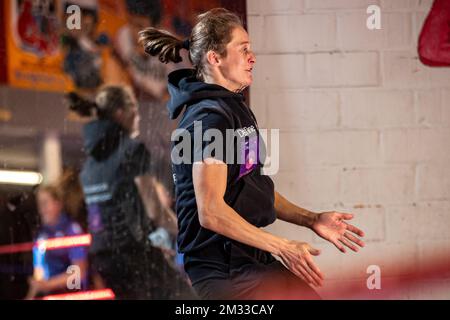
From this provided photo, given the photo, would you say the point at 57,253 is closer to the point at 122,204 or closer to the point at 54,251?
the point at 54,251

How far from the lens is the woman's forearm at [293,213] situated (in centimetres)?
218

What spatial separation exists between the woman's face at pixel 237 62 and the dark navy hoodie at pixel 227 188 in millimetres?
81

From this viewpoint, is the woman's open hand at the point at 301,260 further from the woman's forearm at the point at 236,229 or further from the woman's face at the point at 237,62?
the woman's face at the point at 237,62

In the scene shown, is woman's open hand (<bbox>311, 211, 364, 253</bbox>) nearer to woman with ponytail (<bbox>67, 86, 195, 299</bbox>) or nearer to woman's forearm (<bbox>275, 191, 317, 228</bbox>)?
woman's forearm (<bbox>275, 191, 317, 228</bbox>)

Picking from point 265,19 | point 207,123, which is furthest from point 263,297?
point 265,19

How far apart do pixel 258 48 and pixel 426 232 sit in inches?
37.8

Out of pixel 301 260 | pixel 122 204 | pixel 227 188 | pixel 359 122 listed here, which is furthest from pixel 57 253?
pixel 359 122

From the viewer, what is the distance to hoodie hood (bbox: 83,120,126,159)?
102 inches

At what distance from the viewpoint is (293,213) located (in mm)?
2213

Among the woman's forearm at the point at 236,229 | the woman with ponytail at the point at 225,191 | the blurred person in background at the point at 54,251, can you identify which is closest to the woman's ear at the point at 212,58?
the woman with ponytail at the point at 225,191

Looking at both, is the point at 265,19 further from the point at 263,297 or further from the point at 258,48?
the point at 263,297

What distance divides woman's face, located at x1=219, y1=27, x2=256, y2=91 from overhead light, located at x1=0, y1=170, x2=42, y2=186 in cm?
92

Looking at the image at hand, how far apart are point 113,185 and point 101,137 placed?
0.19 meters
